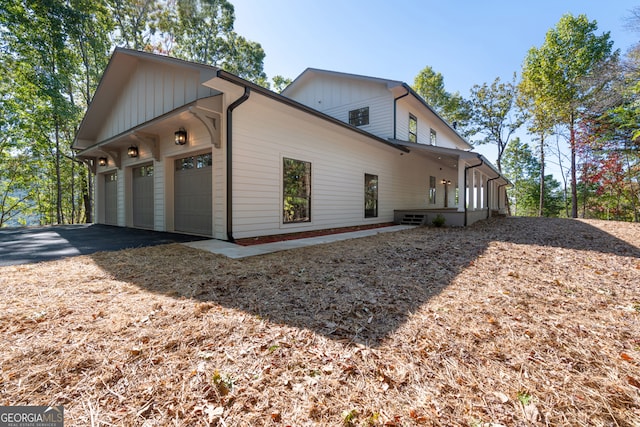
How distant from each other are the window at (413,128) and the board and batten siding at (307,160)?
4.80 feet

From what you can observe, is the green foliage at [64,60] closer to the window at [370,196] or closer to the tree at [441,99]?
the tree at [441,99]

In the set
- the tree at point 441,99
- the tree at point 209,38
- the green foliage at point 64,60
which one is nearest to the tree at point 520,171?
the tree at point 441,99

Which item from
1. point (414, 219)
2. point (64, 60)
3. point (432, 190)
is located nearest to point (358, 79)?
point (414, 219)

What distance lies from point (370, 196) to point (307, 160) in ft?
11.9

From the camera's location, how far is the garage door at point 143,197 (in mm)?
7895

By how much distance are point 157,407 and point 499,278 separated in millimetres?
3819

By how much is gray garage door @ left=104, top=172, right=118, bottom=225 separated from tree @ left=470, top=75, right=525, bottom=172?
24.9 meters

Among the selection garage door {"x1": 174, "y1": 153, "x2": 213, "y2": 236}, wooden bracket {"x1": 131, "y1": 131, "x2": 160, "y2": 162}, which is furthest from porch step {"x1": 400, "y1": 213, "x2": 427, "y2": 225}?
wooden bracket {"x1": 131, "y1": 131, "x2": 160, "y2": 162}

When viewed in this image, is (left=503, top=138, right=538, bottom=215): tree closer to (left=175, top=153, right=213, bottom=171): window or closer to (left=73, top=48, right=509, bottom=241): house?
(left=73, top=48, right=509, bottom=241): house

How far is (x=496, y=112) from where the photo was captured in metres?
21.0

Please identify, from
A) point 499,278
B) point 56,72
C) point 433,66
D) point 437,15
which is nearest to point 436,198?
point 437,15

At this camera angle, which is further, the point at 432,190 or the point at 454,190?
the point at 454,190

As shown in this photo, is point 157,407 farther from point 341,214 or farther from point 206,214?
point 341,214

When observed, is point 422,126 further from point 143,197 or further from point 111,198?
point 111,198
